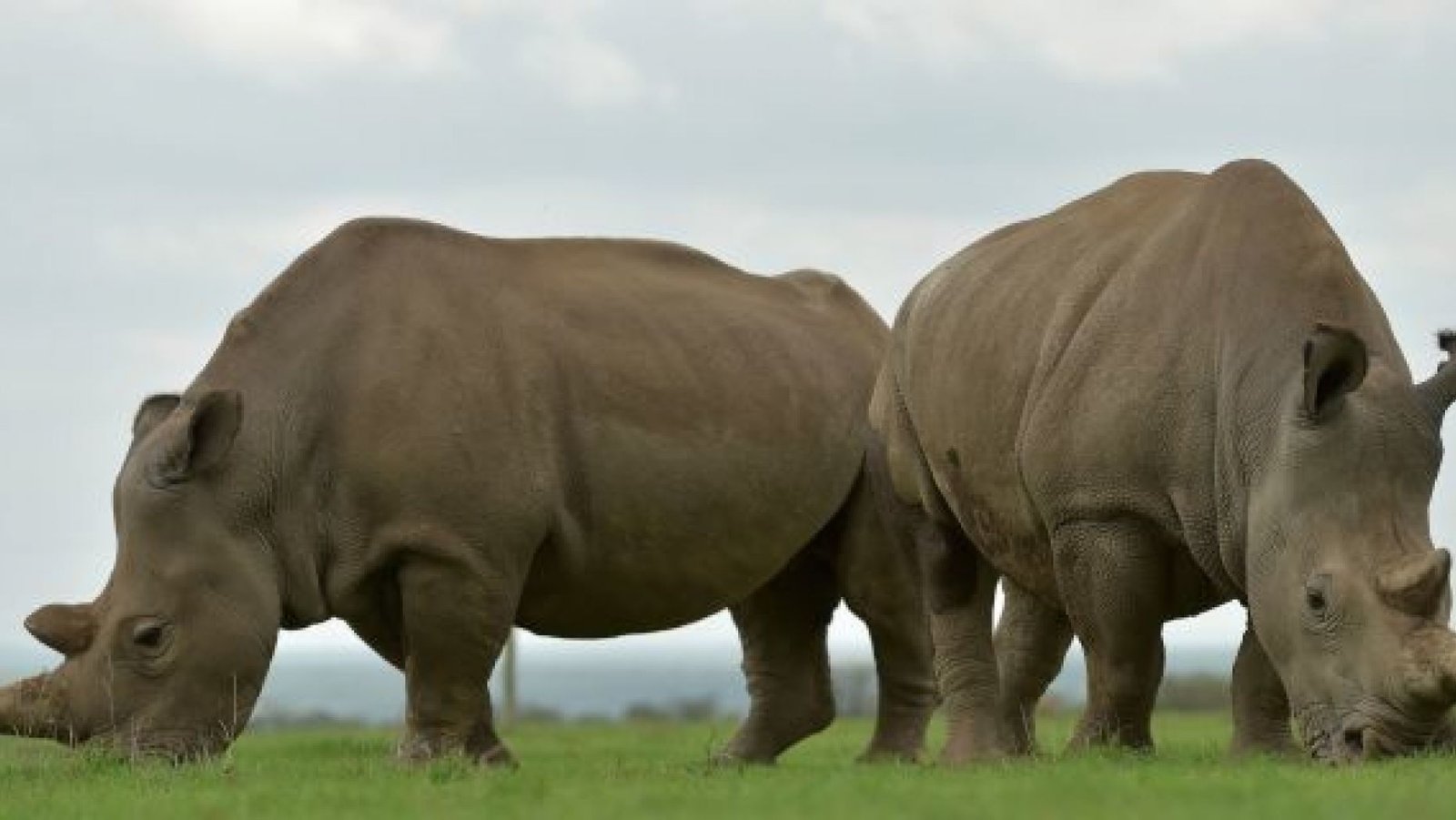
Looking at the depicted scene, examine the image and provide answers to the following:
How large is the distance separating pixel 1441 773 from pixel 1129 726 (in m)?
2.81

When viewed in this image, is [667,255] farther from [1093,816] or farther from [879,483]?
[1093,816]

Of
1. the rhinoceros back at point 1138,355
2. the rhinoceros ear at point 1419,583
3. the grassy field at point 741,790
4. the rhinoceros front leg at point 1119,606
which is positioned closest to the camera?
the grassy field at point 741,790

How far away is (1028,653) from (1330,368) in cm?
457

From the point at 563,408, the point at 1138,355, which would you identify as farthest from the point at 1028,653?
the point at 1138,355

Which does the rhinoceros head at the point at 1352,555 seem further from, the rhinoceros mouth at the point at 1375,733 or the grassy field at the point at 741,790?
the grassy field at the point at 741,790

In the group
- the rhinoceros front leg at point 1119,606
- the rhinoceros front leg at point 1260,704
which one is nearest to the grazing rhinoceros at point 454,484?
the rhinoceros front leg at point 1119,606

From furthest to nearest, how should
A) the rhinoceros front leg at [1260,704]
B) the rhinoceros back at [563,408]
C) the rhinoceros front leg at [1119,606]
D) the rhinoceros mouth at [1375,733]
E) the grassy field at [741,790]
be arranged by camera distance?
the rhinoceros back at [563,408] → the rhinoceros front leg at [1260,704] → the rhinoceros front leg at [1119,606] → the rhinoceros mouth at [1375,733] → the grassy field at [741,790]

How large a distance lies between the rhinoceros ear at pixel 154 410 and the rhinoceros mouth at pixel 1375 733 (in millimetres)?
5769

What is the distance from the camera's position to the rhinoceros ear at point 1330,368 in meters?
11.6

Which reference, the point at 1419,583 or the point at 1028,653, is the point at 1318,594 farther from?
the point at 1028,653

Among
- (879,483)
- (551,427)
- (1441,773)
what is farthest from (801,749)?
(1441,773)

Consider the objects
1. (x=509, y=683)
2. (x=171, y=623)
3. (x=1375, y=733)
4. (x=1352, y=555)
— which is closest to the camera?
(x=1375, y=733)

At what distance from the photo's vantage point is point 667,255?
52.9 ft

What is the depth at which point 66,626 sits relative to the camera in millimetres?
13883
